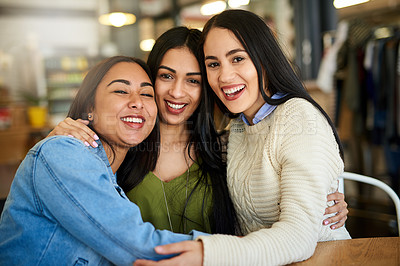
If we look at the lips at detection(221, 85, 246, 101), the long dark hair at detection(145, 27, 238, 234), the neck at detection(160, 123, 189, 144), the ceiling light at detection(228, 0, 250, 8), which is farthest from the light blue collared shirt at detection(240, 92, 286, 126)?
the ceiling light at detection(228, 0, 250, 8)

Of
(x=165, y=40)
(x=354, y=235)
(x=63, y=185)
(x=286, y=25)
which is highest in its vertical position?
Result: (x=286, y=25)

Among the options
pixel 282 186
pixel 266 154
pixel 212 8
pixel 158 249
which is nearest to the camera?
pixel 158 249

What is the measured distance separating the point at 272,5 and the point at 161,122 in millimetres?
5593

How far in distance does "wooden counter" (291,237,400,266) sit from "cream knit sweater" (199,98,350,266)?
45 mm

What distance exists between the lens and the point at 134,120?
1.35 m

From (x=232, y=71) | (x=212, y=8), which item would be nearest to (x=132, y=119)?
(x=232, y=71)

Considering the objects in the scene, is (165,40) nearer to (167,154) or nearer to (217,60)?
(217,60)

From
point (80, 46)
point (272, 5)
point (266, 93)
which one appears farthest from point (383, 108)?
point (80, 46)

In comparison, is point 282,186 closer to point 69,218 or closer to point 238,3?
point 69,218

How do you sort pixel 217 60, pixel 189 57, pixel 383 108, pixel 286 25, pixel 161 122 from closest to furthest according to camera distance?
pixel 217 60, pixel 189 57, pixel 161 122, pixel 383 108, pixel 286 25

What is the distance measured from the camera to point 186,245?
3.01 ft

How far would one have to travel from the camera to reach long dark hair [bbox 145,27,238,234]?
1486 mm

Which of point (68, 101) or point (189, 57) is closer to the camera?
point (189, 57)

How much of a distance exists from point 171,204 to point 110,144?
409mm
